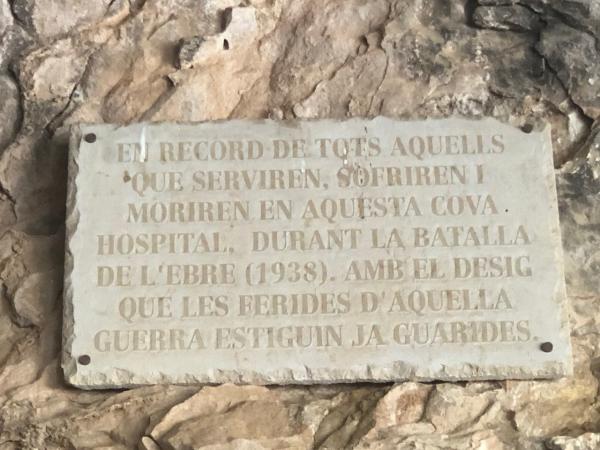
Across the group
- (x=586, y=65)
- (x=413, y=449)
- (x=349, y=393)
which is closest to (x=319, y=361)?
(x=349, y=393)

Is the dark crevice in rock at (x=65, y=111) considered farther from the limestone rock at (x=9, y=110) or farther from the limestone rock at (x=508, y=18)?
the limestone rock at (x=508, y=18)

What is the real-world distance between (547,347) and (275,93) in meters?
1.10

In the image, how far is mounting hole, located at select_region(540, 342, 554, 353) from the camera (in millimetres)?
2533

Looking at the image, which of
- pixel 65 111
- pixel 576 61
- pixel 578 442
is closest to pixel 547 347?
pixel 578 442

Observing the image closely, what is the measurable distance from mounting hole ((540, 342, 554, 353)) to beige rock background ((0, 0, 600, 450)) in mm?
107

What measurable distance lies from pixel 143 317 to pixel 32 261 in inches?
15.8

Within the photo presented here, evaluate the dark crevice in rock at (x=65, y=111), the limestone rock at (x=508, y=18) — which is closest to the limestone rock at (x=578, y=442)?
the limestone rock at (x=508, y=18)

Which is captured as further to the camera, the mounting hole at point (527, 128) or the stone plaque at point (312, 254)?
the mounting hole at point (527, 128)

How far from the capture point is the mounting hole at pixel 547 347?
2.53 metres

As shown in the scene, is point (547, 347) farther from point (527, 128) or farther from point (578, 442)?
point (527, 128)

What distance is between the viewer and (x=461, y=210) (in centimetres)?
266

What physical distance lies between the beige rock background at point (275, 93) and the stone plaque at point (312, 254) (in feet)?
0.31

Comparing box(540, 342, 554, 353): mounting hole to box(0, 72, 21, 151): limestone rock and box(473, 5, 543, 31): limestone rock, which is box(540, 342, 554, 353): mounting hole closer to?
Result: box(473, 5, 543, 31): limestone rock

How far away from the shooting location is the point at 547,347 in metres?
2.54
